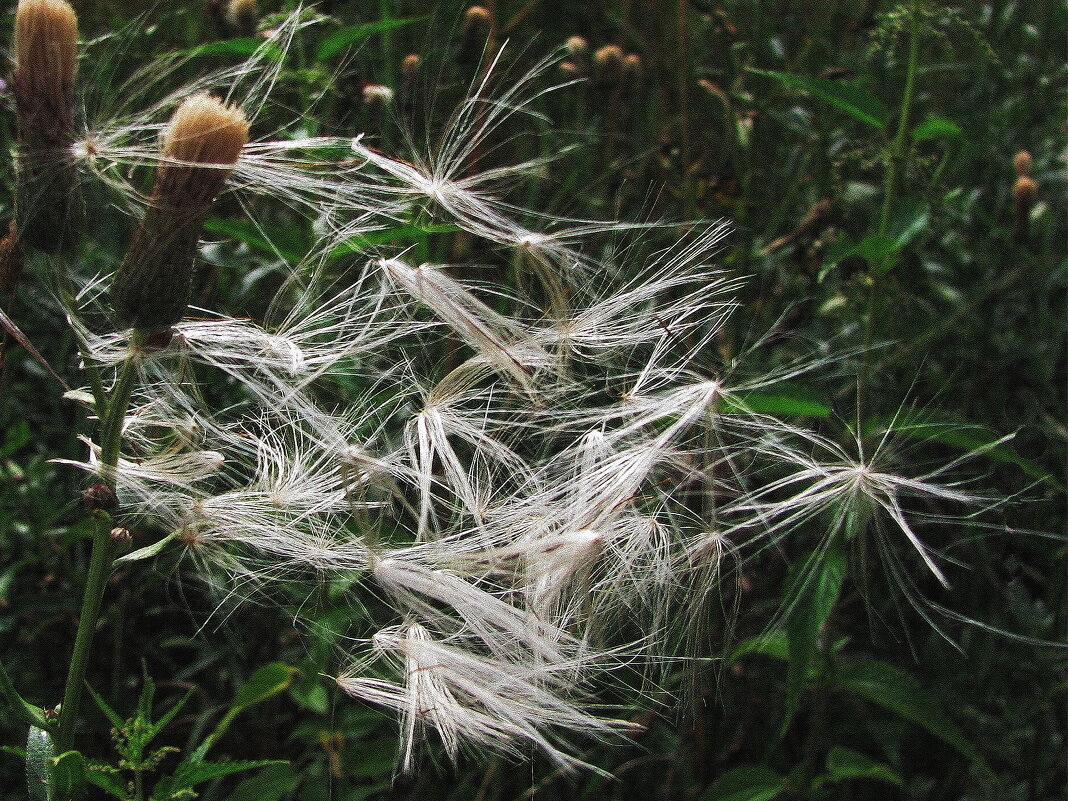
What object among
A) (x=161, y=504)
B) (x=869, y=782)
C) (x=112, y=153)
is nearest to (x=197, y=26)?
(x=112, y=153)

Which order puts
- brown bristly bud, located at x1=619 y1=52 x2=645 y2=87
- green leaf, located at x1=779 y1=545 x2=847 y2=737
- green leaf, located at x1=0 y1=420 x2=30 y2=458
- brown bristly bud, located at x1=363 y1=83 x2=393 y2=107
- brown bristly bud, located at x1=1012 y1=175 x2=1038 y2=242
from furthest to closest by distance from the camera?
brown bristly bud, located at x1=619 y1=52 x2=645 y2=87, brown bristly bud, located at x1=1012 y1=175 x2=1038 y2=242, green leaf, located at x1=0 y1=420 x2=30 y2=458, brown bristly bud, located at x1=363 y1=83 x2=393 y2=107, green leaf, located at x1=779 y1=545 x2=847 y2=737

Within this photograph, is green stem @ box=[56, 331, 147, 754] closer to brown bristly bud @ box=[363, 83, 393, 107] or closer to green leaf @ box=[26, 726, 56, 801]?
green leaf @ box=[26, 726, 56, 801]

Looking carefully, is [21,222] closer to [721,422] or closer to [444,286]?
[444,286]

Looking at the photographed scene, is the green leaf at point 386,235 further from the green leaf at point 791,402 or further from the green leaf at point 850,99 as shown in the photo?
the green leaf at point 850,99

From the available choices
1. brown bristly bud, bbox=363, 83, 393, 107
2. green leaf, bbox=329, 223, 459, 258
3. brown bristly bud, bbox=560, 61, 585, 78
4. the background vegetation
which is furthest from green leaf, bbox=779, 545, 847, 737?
brown bristly bud, bbox=560, 61, 585, 78

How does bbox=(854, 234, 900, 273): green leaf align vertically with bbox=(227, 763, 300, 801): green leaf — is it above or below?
above

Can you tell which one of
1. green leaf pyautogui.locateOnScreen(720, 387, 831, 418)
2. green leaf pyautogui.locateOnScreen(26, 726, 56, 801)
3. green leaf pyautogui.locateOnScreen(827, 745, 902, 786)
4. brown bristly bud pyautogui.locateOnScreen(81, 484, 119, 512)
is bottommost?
green leaf pyautogui.locateOnScreen(827, 745, 902, 786)

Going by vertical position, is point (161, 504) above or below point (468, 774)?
above
